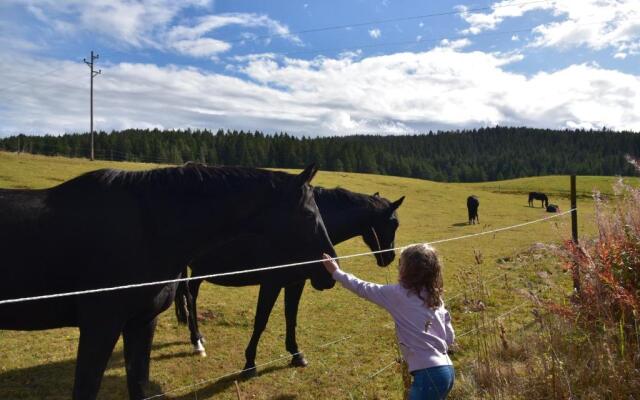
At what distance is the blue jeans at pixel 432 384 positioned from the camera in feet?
9.14

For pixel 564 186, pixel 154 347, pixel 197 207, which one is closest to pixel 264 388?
pixel 154 347

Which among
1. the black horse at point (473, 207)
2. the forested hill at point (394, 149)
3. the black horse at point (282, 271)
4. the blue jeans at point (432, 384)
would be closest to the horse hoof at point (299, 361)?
the black horse at point (282, 271)

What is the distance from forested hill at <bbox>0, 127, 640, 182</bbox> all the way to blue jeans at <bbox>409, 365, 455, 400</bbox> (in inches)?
2147

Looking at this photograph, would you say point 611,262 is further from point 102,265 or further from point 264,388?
point 102,265

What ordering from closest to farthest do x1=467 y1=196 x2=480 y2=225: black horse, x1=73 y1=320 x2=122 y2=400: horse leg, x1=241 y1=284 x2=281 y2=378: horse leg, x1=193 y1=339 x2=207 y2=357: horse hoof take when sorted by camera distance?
1. x1=73 y1=320 x2=122 y2=400: horse leg
2. x1=241 y1=284 x2=281 y2=378: horse leg
3. x1=193 y1=339 x2=207 y2=357: horse hoof
4. x1=467 y1=196 x2=480 y2=225: black horse

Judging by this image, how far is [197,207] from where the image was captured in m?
Answer: 3.64

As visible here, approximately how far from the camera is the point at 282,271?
211 inches

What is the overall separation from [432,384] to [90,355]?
246cm

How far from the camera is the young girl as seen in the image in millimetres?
2812

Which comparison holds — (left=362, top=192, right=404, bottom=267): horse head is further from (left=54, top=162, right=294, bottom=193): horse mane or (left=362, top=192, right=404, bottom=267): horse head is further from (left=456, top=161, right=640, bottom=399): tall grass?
(left=54, top=162, right=294, bottom=193): horse mane

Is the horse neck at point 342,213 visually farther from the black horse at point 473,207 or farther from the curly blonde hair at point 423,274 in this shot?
the black horse at point 473,207

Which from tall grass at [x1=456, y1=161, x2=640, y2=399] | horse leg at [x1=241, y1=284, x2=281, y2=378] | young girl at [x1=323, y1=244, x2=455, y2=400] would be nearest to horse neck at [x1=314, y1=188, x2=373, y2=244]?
horse leg at [x1=241, y1=284, x2=281, y2=378]

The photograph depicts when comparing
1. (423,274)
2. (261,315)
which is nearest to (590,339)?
(423,274)

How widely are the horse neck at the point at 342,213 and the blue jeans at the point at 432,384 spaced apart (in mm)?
3787
